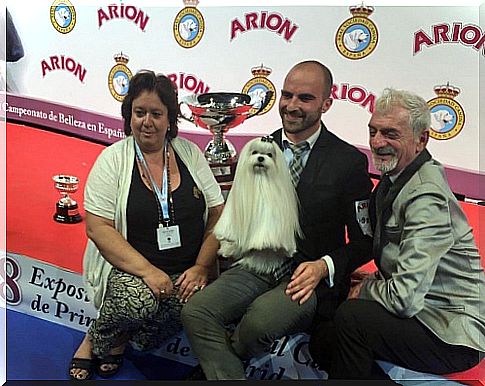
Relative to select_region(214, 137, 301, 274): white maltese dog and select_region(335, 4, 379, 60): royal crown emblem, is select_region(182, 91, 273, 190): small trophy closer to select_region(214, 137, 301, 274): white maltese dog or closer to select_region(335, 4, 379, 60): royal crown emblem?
select_region(214, 137, 301, 274): white maltese dog

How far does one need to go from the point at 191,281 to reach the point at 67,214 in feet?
1.93

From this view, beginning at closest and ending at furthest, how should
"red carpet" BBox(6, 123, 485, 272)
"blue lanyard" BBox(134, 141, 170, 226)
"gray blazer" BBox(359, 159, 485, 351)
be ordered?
1. "gray blazer" BBox(359, 159, 485, 351)
2. "blue lanyard" BBox(134, 141, 170, 226)
3. "red carpet" BBox(6, 123, 485, 272)

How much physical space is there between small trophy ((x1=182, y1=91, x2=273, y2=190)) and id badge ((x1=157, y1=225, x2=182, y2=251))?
26 cm

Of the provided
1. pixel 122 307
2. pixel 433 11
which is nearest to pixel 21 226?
pixel 122 307

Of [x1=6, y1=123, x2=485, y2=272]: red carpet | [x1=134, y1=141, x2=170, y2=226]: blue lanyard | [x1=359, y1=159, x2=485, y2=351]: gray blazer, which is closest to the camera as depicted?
[x1=359, y1=159, x2=485, y2=351]: gray blazer

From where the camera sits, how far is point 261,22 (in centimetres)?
253

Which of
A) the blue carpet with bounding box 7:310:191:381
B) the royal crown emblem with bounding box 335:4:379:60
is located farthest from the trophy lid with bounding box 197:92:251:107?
the blue carpet with bounding box 7:310:191:381

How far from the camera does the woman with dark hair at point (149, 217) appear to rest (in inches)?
97.7

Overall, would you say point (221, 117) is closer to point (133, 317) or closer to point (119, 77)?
point (119, 77)

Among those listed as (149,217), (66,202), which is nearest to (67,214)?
(66,202)

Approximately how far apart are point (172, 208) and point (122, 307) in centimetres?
43

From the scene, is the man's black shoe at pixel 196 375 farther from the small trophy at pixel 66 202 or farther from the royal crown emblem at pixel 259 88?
the royal crown emblem at pixel 259 88

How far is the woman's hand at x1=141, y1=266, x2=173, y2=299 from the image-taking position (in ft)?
8.09

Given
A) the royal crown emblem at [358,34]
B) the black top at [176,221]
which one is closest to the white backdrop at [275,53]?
the royal crown emblem at [358,34]
